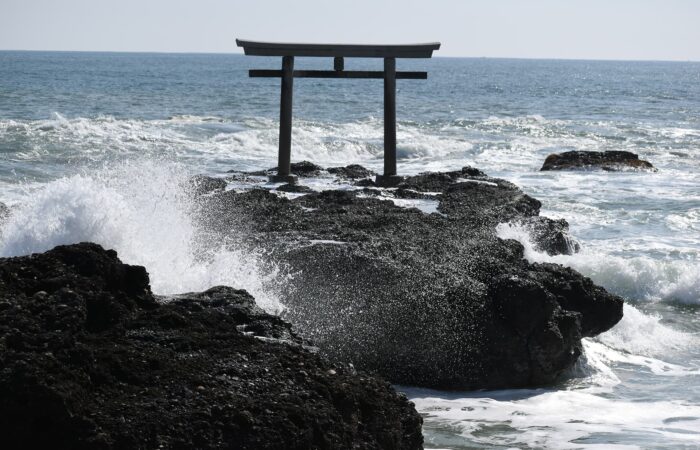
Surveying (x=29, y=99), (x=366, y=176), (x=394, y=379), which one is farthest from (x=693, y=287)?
(x=29, y=99)

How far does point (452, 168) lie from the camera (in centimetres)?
2025

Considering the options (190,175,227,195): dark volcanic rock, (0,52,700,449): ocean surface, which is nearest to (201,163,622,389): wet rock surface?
(0,52,700,449): ocean surface

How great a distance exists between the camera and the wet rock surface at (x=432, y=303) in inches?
267

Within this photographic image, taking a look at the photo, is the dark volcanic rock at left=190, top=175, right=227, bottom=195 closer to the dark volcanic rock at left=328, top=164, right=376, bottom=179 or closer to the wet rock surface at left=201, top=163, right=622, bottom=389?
the wet rock surface at left=201, top=163, right=622, bottom=389

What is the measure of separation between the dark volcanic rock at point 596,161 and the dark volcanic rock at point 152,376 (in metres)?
16.5

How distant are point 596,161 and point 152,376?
17932 millimetres

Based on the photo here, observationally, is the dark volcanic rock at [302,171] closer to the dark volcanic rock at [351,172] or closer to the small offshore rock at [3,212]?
the dark volcanic rock at [351,172]

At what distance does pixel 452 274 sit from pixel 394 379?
0.97m

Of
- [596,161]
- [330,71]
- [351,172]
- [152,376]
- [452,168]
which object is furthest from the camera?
[596,161]

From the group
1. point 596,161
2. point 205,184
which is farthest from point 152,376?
point 596,161

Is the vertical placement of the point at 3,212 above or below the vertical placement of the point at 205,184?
below

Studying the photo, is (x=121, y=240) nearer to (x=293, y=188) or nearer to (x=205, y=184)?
(x=205, y=184)

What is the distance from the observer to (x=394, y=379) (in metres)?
6.76

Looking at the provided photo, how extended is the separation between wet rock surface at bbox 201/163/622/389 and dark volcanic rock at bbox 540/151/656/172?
1253 cm
